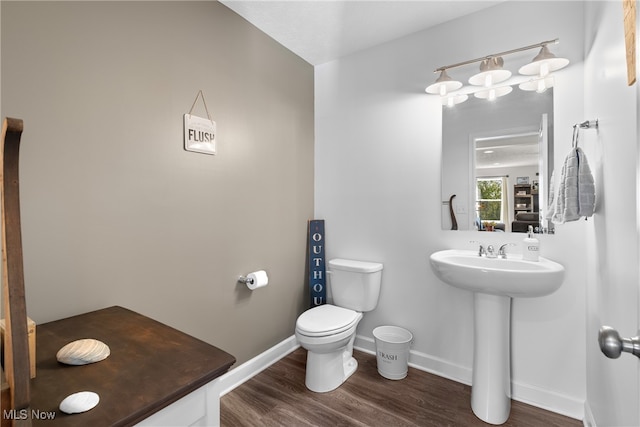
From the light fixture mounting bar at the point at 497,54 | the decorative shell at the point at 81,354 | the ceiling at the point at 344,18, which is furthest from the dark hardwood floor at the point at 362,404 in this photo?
the ceiling at the point at 344,18

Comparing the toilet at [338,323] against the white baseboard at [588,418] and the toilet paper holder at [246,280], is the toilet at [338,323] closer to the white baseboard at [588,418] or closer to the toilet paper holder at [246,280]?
the toilet paper holder at [246,280]

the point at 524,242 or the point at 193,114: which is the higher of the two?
the point at 193,114

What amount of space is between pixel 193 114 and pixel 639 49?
1826 mm

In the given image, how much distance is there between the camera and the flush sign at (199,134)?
1.72 metres

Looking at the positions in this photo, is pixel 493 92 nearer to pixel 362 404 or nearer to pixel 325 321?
pixel 325 321

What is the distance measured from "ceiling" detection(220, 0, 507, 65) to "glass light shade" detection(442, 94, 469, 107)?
0.54 meters

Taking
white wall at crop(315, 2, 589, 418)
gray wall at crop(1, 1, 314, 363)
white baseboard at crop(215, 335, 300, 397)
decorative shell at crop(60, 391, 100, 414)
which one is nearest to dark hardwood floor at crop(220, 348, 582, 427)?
white baseboard at crop(215, 335, 300, 397)

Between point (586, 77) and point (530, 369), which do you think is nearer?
point (586, 77)

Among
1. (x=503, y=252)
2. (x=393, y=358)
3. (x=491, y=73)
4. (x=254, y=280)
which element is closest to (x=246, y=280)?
(x=254, y=280)

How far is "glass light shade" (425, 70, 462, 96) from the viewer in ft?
6.50

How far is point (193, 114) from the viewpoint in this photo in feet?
5.74

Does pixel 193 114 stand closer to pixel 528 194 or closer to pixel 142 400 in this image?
pixel 142 400

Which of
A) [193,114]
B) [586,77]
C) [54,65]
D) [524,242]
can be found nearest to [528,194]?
[524,242]

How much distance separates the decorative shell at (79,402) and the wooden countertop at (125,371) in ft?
0.04
